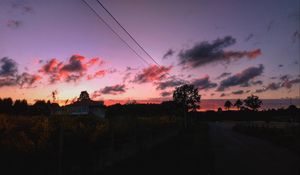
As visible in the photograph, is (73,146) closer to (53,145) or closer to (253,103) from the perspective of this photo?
(53,145)

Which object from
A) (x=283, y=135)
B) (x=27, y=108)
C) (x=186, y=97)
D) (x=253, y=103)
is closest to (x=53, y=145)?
(x=27, y=108)

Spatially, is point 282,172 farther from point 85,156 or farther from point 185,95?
point 185,95

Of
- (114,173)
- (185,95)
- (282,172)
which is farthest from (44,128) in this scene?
(185,95)

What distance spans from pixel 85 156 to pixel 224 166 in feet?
22.0

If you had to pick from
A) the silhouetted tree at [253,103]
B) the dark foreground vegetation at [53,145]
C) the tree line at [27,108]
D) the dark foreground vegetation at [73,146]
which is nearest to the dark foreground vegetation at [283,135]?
the dark foreground vegetation at [73,146]

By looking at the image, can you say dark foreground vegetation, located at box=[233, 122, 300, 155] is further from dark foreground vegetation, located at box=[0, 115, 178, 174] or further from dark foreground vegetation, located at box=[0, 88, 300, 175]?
dark foreground vegetation, located at box=[0, 115, 178, 174]

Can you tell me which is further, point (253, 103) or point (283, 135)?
point (253, 103)

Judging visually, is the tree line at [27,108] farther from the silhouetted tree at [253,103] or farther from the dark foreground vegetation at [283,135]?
the silhouetted tree at [253,103]

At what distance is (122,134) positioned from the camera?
15898 millimetres

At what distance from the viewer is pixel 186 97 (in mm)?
77562

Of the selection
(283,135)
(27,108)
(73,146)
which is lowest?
(283,135)

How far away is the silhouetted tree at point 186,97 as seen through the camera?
2954 inches

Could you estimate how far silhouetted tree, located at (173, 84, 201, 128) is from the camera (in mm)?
75037

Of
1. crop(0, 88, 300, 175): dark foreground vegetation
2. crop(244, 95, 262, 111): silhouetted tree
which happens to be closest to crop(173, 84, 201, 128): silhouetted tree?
crop(244, 95, 262, 111): silhouetted tree
